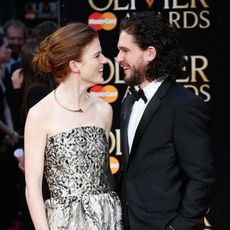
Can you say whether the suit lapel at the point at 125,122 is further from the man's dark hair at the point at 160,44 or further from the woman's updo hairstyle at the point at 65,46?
the woman's updo hairstyle at the point at 65,46

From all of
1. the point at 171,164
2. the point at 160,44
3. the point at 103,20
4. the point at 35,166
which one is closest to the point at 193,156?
the point at 171,164

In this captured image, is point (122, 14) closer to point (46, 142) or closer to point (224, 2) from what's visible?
point (224, 2)

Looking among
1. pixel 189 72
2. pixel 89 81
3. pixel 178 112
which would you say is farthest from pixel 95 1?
pixel 178 112

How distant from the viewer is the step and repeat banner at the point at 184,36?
5223 mm

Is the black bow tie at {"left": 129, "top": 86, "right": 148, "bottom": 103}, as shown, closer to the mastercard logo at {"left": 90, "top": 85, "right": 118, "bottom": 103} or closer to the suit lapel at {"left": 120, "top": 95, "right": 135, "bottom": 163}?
the suit lapel at {"left": 120, "top": 95, "right": 135, "bottom": 163}

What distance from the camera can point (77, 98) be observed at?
372 centimetres

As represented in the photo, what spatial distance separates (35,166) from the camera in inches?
137

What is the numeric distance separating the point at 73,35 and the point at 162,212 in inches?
41.5

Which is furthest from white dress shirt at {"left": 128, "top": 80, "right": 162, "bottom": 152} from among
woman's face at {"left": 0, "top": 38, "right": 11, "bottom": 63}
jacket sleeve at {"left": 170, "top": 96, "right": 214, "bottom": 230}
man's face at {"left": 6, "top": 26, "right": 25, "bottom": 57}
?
man's face at {"left": 6, "top": 26, "right": 25, "bottom": 57}

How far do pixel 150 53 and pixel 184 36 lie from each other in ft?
5.12

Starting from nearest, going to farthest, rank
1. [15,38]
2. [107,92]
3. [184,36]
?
[184,36]
[107,92]
[15,38]

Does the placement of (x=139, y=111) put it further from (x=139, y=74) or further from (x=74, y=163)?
(x=74, y=163)

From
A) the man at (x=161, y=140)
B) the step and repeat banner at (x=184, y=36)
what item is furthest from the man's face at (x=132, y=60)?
the step and repeat banner at (x=184, y=36)

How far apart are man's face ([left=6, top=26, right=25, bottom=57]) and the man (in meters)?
5.09
